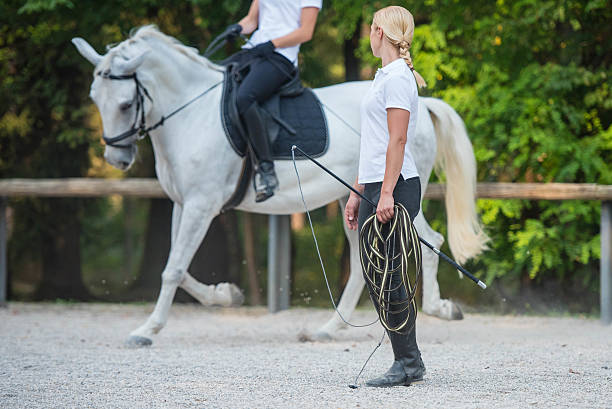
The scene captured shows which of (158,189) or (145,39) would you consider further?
(158,189)

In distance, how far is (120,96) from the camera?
5652 millimetres

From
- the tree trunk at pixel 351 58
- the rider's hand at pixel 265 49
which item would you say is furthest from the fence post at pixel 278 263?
the tree trunk at pixel 351 58

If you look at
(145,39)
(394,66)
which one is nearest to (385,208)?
(394,66)

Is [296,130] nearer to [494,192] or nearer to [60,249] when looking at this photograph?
[494,192]

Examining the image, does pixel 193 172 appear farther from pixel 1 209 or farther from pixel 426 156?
pixel 1 209

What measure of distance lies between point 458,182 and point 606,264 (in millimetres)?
1678

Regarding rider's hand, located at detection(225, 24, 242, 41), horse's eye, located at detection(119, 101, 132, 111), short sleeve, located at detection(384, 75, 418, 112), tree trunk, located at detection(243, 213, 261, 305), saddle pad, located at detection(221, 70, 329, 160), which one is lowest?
tree trunk, located at detection(243, 213, 261, 305)

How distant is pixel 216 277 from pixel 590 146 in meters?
5.01

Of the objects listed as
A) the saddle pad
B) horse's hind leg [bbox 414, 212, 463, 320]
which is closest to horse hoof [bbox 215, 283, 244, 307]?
the saddle pad

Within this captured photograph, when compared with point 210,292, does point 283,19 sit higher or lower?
higher

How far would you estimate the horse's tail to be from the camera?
6.41m

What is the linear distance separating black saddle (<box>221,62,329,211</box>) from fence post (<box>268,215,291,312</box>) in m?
1.96

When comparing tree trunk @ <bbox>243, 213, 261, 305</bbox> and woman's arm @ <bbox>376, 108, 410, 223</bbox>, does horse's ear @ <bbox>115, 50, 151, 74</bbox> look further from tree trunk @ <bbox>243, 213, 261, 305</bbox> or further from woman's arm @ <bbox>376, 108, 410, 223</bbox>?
tree trunk @ <bbox>243, 213, 261, 305</bbox>

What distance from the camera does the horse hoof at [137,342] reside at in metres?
5.59
